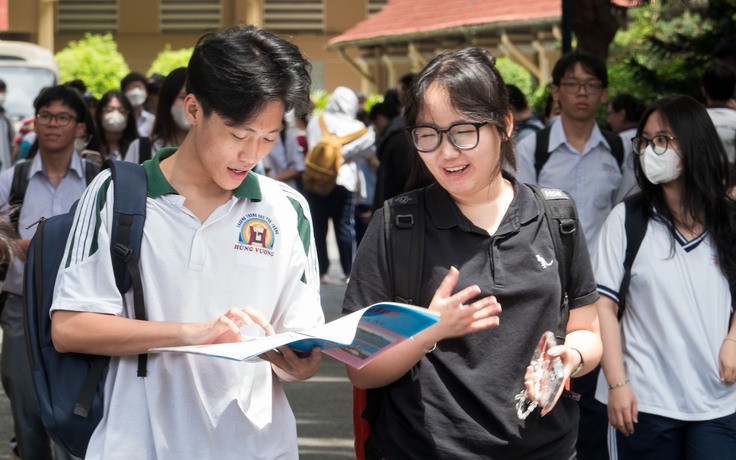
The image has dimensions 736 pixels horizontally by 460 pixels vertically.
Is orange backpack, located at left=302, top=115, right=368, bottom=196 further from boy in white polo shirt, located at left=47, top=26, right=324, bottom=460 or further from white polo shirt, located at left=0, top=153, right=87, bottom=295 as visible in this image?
boy in white polo shirt, located at left=47, top=26, right=324, bottom=460

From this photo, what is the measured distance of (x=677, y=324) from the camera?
445cm

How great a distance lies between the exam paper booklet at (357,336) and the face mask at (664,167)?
1.98m

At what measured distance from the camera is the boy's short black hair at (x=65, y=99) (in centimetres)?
632

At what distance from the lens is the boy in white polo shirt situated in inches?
117

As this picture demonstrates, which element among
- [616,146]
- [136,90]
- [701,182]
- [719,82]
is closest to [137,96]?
[136,90]

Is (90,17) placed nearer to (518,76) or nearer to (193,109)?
(518,76)

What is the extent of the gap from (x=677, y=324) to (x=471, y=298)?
5.32 feet

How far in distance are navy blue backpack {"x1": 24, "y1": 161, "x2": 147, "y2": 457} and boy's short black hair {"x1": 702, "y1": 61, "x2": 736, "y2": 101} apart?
4.68 m

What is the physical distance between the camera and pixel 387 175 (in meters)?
8.30

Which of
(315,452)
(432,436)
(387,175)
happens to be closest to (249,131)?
(432,436)

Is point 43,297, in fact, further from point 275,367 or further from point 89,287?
point 275,367

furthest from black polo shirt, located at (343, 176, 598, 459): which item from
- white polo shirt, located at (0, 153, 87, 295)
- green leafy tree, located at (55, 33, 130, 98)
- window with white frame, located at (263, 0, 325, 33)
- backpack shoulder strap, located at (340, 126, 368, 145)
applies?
window with white frame, located at (263, 0, 325, 33)

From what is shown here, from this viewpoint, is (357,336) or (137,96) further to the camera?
(137,96)

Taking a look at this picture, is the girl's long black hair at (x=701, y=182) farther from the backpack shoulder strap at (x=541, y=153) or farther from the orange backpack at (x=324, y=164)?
the orange backpack at (x=324, y=164)
